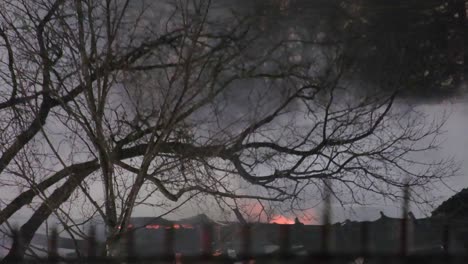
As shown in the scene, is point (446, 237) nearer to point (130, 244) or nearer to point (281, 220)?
point (281, 220)

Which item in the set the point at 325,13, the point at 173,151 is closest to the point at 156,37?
the point at 173,151

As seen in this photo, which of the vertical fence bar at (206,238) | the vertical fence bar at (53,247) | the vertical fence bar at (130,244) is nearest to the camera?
the vertical fence bar at (130,244)

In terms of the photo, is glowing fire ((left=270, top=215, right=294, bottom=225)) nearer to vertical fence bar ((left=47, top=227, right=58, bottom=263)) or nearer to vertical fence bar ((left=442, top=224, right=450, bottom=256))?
vertical fence bar ((left=442, top=224, right=450, bottom=256))

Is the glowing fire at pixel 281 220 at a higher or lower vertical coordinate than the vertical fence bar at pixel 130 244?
higher

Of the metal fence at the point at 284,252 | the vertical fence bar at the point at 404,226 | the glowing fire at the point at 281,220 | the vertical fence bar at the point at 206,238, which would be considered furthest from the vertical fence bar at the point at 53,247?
the vertical fence bar at the point at 404,226

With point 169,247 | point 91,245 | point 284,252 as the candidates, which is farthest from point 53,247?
point 284,252

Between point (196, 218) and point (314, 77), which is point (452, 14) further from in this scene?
point (196, 218)

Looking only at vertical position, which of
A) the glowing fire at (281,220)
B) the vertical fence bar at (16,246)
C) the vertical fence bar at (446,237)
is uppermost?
the glowing fire at (281,220)

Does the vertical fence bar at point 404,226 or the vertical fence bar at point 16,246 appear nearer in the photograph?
the vertical fence bar at point 404,226

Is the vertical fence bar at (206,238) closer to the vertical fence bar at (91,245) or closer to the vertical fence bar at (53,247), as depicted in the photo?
the vertical fence bar at (91,245)

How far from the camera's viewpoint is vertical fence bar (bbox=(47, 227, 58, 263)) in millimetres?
4594

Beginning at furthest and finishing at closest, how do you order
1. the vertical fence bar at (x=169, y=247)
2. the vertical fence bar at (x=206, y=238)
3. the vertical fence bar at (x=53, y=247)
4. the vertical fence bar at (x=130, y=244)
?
the vertical fence bar at (x=53, y=247), the vertical fence bar at (x=206, y=238), the vertical fence bar at (x=130, y=244), the vertical fence bar at (x=169, y=247)

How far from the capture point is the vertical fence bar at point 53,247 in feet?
15.1

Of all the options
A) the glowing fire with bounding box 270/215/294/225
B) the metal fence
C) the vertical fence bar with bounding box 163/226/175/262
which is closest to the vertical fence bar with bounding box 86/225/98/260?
the metal fence
